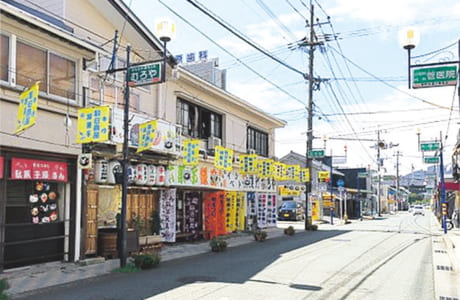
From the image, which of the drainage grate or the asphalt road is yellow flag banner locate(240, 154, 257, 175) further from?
the drainage grate

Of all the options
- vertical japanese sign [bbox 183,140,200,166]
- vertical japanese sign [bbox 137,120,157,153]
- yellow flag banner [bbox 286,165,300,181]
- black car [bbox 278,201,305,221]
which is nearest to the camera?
vertical japanese sign [bbox 137,120,157,153]

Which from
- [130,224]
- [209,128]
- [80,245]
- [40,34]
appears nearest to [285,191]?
[209,128]

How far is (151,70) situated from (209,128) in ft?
33.7

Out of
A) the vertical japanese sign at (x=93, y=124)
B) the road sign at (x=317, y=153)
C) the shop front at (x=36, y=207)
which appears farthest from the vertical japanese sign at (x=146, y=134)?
the road sign at (x=317, y=153)

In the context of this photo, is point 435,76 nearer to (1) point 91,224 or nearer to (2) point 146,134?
(2) point 146,134

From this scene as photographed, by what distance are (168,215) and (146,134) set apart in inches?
206

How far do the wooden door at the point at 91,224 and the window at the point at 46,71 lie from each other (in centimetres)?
348

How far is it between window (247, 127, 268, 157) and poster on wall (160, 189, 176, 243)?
10027mm

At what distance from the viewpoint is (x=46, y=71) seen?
12961mm

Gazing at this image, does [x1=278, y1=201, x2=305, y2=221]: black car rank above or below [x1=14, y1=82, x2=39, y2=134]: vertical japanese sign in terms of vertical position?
below

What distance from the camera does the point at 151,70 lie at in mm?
13234

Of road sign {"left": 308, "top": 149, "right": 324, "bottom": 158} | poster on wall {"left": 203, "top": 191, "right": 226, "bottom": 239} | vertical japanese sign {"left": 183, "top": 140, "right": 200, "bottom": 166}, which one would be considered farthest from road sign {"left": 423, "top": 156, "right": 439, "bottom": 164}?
vertical japanese sign {"left": 183, "top": 140, "right": 200, "bottom": 166}

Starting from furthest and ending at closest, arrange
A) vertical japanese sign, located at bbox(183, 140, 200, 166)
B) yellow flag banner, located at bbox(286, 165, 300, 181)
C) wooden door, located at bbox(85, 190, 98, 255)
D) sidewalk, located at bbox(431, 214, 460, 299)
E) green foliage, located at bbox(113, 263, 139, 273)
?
yellow flag banner, located at bbox(286, 165, 300, 181)
vertical japanese sign, located at bbox(183, 140, 200, 166)
wooden door, located at bbox(85, 190, 98, 255)
green foliage, located at bbox(113, 263, 139, 273)
sidewalk, located at bbox(431, 214, 460, 299)

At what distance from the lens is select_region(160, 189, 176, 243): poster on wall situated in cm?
1853
